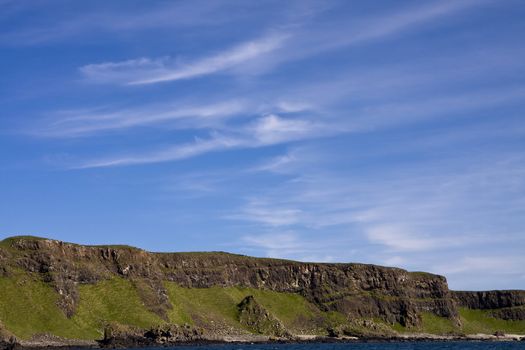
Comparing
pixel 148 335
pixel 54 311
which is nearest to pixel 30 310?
pixel 54 311

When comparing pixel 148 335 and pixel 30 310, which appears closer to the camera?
pixel 30 310

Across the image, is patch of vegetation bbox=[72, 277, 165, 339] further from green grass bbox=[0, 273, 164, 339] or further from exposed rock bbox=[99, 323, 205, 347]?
exposed rock bbox=[99, 323, 205, 347]

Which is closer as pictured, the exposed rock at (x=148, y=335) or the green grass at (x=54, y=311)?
Result: the green grass at (x=54, y=311)

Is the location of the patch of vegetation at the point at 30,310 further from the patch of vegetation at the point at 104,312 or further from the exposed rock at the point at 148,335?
the exposed rock at the point at 148,335

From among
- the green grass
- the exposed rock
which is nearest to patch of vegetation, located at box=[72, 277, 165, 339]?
the green grass

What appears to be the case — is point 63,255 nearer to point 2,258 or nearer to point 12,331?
point 2,258

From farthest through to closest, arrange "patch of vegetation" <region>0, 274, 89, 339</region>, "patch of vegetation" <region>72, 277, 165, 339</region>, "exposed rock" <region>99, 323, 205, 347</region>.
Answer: "patch of vegetation" <region>72, 277, 165, 339</region> < "exposed rock" <region>99, 323, 205, 347</region> < "patch of vegetation" <region>0, 274, 89, 339</region>

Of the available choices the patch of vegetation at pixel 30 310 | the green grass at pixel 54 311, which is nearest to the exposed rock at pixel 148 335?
the green grass at pixel 54 311

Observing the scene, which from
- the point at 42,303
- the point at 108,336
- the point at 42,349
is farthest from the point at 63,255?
the point at 42,349

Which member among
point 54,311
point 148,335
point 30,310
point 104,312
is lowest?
point 148,335

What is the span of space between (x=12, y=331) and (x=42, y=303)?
16449mm

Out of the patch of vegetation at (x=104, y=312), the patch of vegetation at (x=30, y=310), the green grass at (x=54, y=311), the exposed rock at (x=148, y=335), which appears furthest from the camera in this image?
the patch of vegetation at (x=104, y=312)

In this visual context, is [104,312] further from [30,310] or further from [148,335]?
[30,310]

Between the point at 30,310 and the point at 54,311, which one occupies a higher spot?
the point at 54,311
